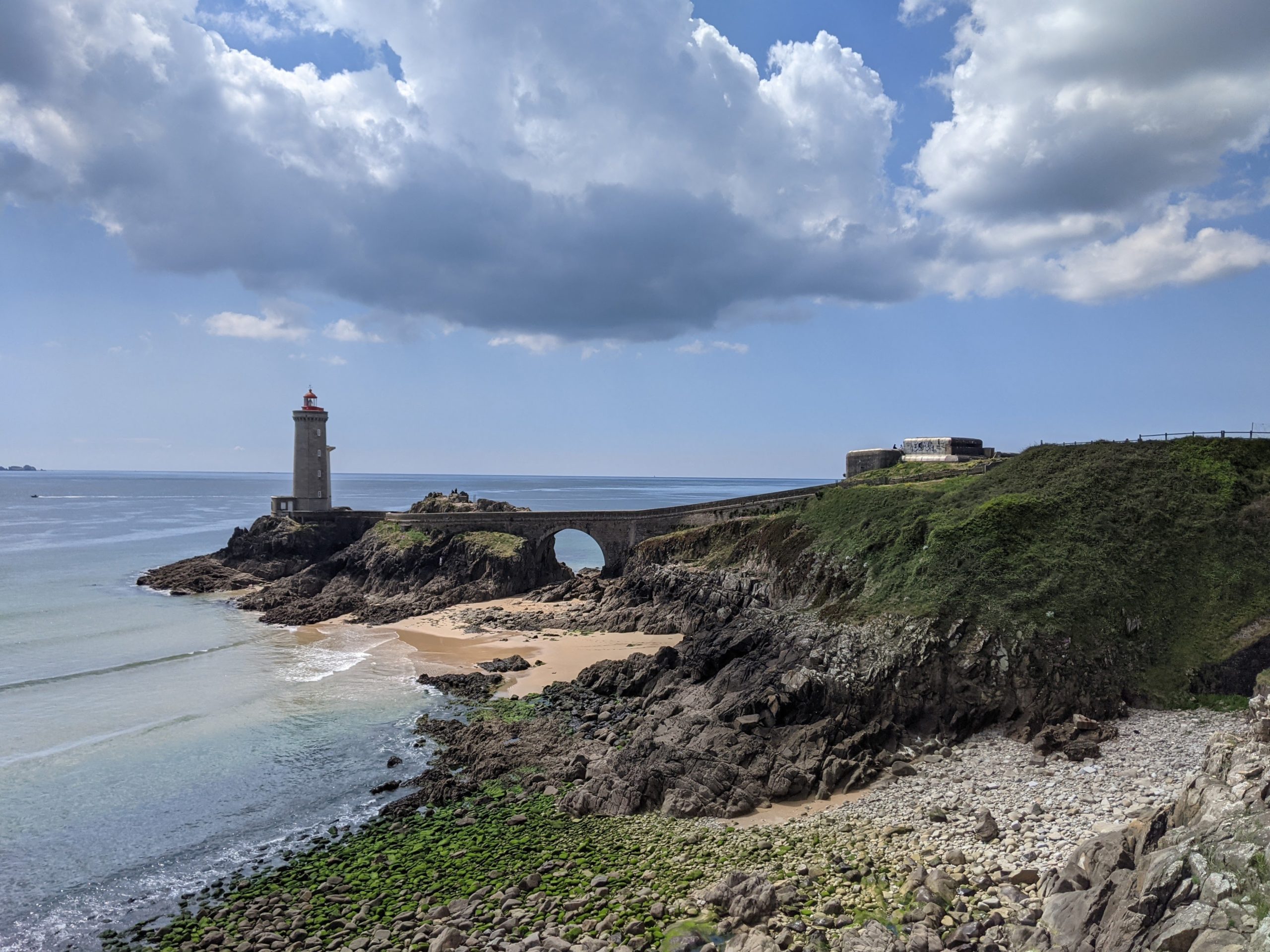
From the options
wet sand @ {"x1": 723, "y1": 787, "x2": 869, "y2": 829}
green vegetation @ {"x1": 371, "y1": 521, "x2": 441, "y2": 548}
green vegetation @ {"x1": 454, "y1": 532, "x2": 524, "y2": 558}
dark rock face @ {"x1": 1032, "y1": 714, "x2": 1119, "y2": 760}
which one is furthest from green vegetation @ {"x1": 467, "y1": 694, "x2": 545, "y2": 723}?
green vegetation @ {"x1": 371, "y1": 521, "x2": 441, "y2": 548}

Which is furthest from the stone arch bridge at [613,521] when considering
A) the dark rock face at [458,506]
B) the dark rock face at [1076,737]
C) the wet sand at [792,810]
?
the wet sand at [792,810]

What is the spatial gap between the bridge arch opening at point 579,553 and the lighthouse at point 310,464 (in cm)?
2597

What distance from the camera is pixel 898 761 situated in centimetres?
2256

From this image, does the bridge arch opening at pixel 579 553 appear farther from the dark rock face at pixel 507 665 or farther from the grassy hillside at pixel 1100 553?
the grassy hillside at pixel 1100 553

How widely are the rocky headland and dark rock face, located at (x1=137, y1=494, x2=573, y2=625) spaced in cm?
2072

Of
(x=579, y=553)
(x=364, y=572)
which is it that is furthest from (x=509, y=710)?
(x=579, y=553)

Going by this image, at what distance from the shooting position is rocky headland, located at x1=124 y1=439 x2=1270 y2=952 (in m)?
14.2

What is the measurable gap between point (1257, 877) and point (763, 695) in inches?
639

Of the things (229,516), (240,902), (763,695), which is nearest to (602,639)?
(763,695)

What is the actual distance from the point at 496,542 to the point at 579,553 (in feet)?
164

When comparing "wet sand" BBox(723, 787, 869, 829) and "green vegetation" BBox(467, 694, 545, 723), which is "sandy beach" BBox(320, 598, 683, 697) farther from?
"wet sand" BBox(723, 787, 869, 829)

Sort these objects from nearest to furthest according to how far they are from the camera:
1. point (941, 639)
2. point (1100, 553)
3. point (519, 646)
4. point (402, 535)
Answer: point (941, 639), point (1100, 553), point (519, 646), point (402, 535)

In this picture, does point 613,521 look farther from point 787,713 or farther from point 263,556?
point 263,556

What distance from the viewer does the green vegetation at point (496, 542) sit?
59.6 metres
